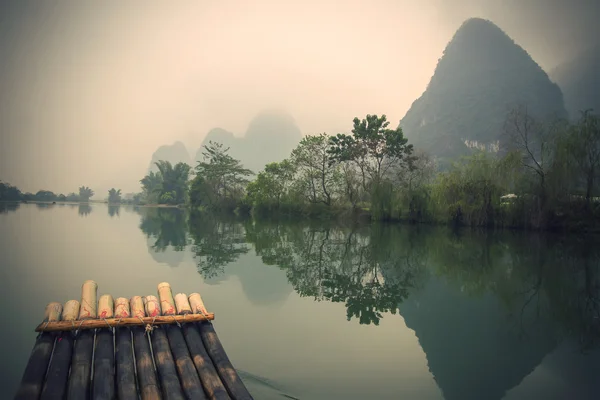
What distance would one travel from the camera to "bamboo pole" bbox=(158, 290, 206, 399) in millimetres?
2560

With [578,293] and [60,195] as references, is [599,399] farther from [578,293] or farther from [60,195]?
[60,195]

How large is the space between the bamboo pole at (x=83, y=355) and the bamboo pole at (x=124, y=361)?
20 cm

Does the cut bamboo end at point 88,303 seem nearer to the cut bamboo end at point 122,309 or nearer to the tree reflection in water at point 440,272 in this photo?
the cut bamboo end at point 122,309

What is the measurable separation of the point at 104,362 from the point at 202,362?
2.50 ft

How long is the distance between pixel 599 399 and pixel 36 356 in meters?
5.30

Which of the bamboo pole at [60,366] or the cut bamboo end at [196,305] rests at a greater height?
the cut bamboo end at [196,305]

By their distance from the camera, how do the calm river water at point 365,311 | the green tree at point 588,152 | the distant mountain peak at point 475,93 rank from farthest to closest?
the distant mountain peak at point 475,93
the green tree at point 588,152
the calm river water at point 365,311

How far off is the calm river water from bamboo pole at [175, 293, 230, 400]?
0.91 metres

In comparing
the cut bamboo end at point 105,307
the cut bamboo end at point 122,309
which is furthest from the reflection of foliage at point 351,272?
the cut bamboo end at point 105,307

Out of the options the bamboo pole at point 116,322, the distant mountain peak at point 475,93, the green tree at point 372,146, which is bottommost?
the bamboo pole at point 116,322

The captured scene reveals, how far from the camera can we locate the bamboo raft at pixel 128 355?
8.34 ft

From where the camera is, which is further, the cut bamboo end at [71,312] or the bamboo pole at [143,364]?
the cut bamboo end at [71,312]

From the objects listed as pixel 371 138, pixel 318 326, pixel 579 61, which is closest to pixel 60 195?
pixel 371 138

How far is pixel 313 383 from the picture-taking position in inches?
147
